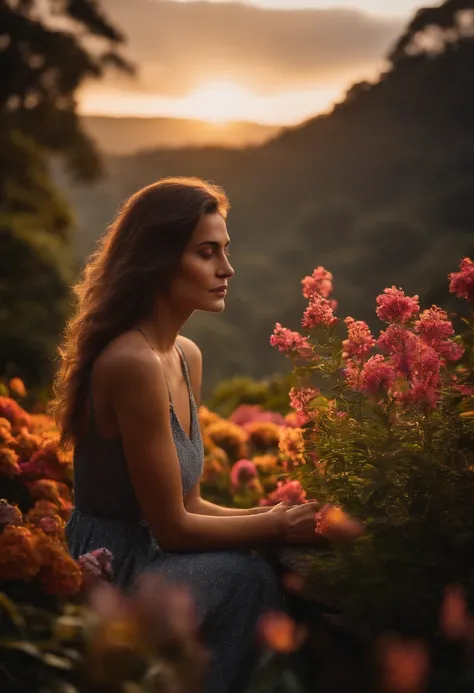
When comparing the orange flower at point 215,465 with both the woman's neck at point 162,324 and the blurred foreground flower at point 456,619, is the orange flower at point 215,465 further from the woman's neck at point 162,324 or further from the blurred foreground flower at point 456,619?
the blurred foreground flower at point 456,619

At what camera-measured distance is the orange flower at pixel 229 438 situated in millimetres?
4469

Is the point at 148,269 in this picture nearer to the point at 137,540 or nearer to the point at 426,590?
the point at 137,540

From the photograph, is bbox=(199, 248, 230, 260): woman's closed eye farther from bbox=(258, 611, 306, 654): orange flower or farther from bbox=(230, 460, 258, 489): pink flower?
bbox=(230, 460, 258, 489): pink flower

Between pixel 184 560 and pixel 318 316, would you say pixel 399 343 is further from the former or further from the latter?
pixel 184 560

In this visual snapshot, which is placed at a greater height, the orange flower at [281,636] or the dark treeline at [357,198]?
the dark treeline at [357,198]

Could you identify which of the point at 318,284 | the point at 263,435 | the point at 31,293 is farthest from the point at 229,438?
the point at 31,293

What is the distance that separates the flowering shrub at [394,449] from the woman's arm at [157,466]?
0.24m

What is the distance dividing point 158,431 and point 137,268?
22.1 inches

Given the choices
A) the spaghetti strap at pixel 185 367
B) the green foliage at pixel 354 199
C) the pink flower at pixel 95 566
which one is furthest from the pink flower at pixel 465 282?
the green foliage at pixel 354 199

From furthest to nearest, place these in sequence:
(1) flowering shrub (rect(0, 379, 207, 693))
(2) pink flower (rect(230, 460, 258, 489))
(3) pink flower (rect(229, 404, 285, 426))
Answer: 1. (3) pink flower (rect(229, 404, 285, 426))
2. (2) pink flower (rect(230, 460, 258, 489))
3. (1) flowering shrub (rect(0, 379, 207, 693))

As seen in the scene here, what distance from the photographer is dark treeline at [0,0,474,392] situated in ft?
23.2

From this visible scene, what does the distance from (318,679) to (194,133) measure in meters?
8.35

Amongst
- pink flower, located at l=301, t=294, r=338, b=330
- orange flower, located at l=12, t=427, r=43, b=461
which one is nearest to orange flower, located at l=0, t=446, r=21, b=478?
orange flower, located at l=12, t=427, r=43, b=461

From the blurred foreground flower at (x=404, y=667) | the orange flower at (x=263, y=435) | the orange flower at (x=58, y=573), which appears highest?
the orange flower at (x=58, y=573)
